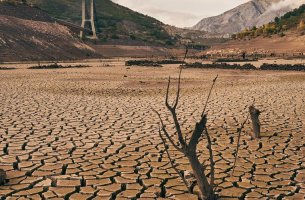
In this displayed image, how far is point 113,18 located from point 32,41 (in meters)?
83.5

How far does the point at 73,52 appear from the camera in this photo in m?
53.7

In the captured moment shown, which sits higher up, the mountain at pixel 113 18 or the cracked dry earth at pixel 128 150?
the mountain at pixel 113 18

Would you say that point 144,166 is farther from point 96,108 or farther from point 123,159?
point 96,108

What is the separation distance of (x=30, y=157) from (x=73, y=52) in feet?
160

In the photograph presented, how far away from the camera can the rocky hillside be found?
43812 millimetres

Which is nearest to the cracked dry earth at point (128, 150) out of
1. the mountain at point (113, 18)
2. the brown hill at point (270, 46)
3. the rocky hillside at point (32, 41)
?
the rocky hillside at point (32, 41)

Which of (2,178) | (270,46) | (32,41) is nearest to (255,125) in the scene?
(2,178)

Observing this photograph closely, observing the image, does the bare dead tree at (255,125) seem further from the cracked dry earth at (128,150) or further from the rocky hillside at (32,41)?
the rocky hillside at (32,41)

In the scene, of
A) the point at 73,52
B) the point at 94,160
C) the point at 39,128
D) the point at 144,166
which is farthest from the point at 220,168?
the point at 73,52

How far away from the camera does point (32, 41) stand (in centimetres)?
4900

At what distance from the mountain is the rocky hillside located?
46.9m

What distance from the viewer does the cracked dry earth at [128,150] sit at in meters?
4.90

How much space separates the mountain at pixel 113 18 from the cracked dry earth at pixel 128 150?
96829mm

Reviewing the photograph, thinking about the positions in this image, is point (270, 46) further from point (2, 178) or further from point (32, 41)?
point (2, 178)
